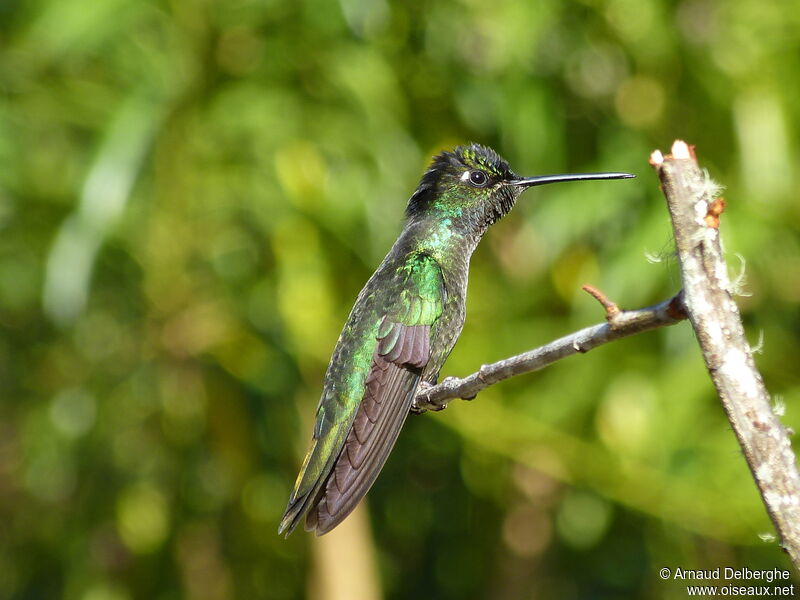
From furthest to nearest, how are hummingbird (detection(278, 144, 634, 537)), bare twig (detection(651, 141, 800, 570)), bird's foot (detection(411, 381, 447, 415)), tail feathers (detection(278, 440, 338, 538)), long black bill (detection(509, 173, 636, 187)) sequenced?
long black bill (detection(509, 173, 636, 187)) < bird's foot (detection(411, 381, 447, 415)) < hummingbird (detection(278, 144, 634, 537)) < tail feathers (detection(278, 440, 338, 538)) < bare twig (detection(651, 141, 800, 570))

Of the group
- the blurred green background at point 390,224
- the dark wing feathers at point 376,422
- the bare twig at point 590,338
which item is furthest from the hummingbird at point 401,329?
the blurred green background at point 390,224

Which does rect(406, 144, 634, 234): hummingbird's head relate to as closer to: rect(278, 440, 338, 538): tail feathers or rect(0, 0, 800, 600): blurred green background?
rect(278, 440, 338, 538): tail feathers

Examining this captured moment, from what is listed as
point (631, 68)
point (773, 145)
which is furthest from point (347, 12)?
point (773, 145)

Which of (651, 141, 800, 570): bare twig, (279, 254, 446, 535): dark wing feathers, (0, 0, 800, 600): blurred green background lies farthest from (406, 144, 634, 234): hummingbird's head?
(0, 0, 800, 600): blurred green background

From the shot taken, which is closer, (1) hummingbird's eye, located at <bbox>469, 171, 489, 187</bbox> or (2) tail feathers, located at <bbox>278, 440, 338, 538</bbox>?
(2) tail feathers, located at <bbox>278, 440, 338, 538</bbox>

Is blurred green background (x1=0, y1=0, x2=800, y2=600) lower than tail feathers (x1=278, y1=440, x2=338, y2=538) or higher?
higher

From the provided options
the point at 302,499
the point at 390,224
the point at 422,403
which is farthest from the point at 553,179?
the point at 390,224

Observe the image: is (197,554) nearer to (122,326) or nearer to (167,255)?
(122,326)

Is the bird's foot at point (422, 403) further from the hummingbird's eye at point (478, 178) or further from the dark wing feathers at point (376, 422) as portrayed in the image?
the hummingbird's eye at point (478, 178)
